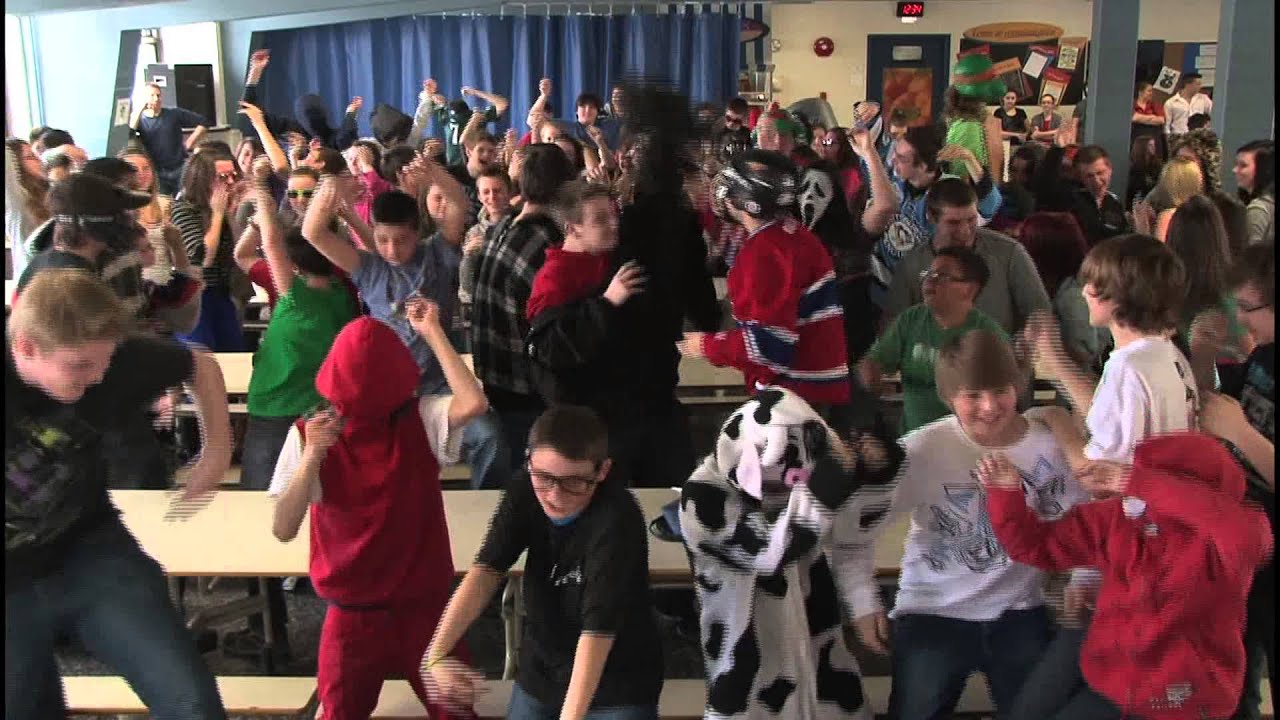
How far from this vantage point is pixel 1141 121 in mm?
9117

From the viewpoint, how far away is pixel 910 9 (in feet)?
33.3

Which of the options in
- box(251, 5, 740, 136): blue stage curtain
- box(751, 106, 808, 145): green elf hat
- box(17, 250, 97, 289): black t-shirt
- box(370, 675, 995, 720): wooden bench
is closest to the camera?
box(17, 250, 97, 289): black t-shirt

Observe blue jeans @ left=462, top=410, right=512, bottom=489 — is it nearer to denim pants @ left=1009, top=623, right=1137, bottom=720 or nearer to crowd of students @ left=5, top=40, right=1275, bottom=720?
crowd of students @ left=5, top=40, right=1275, bottom=720

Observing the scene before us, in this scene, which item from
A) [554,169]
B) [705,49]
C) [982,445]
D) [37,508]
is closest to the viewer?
[37,508]

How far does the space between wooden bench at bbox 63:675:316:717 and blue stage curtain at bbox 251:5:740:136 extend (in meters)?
6.93

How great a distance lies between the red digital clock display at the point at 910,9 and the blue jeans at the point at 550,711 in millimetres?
9652

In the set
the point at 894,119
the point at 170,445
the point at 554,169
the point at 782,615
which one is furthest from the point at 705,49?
the point at 782,615

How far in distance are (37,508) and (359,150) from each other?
3.09m

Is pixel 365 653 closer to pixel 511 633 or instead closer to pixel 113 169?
pixel 511 633

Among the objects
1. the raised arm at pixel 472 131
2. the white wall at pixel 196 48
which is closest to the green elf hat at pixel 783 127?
the raised arm at pixel 472 131

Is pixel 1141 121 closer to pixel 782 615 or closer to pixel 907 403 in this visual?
pixel 907 403

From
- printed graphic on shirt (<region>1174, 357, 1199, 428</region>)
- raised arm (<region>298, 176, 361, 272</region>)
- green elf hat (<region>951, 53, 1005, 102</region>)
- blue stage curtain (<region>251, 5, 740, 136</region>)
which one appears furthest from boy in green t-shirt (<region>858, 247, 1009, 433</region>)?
blue stage curtain (<region>251, 5, 740, 136</region>)

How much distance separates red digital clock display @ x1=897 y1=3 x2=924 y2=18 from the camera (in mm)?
10133

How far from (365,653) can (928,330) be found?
45.8 inches
